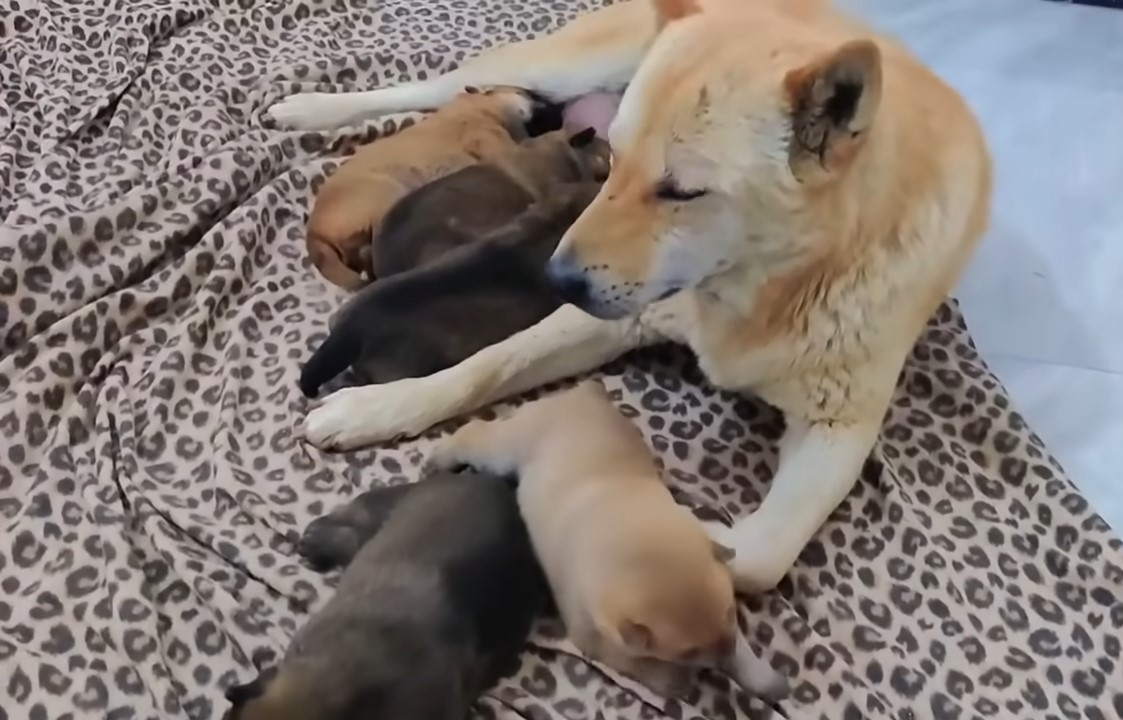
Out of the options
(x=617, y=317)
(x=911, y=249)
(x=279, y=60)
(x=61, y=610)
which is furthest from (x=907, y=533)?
(x=279, y=60)

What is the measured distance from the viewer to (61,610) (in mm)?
1472

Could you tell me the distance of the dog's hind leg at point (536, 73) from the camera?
2.14 m

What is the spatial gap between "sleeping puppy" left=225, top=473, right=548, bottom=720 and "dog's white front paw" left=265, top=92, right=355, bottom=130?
0.90 metres

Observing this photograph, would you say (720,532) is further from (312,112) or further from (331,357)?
(312,112)

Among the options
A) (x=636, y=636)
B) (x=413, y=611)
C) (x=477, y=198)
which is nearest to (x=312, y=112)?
(x=477, y=198)

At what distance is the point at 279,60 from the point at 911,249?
128cm

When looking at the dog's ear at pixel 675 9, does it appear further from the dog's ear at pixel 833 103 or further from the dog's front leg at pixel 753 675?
the dog's front leg at pixel 753 675

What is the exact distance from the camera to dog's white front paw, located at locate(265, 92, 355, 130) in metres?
2.21

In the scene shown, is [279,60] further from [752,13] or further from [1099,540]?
[1099,540]

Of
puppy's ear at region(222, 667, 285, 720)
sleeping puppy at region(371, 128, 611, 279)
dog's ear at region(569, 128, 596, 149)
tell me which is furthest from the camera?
dog's ear at region(569, 128, 596, 149)

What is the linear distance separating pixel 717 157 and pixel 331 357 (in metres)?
0.61

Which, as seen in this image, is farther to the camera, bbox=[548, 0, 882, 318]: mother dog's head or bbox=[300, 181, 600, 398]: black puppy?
bbox=[300, 181, 600, 398]: black puppy

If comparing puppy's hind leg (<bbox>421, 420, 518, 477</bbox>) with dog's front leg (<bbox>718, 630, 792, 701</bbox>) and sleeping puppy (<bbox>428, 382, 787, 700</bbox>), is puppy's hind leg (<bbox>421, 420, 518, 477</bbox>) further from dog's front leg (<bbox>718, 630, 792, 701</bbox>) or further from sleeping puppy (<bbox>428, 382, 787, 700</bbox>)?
dog's front leg (<bbox>718, 630, 792, 701</bbox>)

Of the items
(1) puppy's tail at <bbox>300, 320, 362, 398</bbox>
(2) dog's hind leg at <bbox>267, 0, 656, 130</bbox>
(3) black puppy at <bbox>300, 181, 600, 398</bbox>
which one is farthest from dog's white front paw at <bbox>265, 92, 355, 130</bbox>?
(1) puppy's tail at <bbox>300, 320, 362, 398</bbox>
